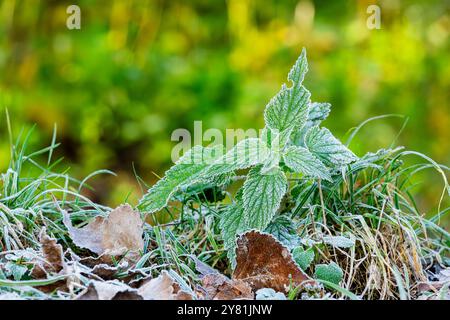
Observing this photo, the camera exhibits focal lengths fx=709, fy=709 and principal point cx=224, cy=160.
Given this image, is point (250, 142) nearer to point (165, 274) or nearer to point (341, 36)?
point (165, 274)

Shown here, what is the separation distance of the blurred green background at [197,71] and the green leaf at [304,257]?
7.86 feet

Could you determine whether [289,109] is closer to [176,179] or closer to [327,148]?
[327,148]

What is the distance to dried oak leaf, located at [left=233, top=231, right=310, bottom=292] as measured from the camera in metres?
1.24

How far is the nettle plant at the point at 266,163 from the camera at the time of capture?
51.7 inches

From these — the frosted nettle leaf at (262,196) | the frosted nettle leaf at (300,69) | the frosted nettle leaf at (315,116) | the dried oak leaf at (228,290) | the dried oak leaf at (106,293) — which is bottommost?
the dried oak leaf at (228,290)

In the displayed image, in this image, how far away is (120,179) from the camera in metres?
3.72

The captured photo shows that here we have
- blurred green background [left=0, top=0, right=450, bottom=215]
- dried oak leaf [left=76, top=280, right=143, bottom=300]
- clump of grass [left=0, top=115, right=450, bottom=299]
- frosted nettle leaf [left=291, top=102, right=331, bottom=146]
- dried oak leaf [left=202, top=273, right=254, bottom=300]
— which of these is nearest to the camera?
dried oak leaf [left=76, top=280, right=143, bottom=300]

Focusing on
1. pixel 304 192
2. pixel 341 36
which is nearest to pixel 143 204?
pixel 304 192

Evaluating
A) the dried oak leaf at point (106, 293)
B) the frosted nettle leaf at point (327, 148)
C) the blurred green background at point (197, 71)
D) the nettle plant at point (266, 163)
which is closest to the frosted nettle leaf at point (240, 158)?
the nettle plant at point (266, 163)

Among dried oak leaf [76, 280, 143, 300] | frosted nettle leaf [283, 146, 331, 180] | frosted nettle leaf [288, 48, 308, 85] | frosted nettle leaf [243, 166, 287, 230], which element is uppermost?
frosted nettle leaf [288, 48, 308, 85]

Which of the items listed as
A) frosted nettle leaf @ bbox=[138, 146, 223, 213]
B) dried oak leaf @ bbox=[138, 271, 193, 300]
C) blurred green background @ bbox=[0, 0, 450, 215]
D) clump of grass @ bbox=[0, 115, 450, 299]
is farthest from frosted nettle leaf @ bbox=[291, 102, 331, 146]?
blurred green background @ bbox=[0, 0, 450, 215]

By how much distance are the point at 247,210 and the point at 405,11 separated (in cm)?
314

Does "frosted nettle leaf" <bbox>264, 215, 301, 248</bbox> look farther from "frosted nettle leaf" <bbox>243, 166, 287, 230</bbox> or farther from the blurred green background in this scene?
the blurred green background

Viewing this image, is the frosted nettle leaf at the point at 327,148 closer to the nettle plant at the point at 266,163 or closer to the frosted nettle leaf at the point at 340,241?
the nettle plant at the point at 266,163
